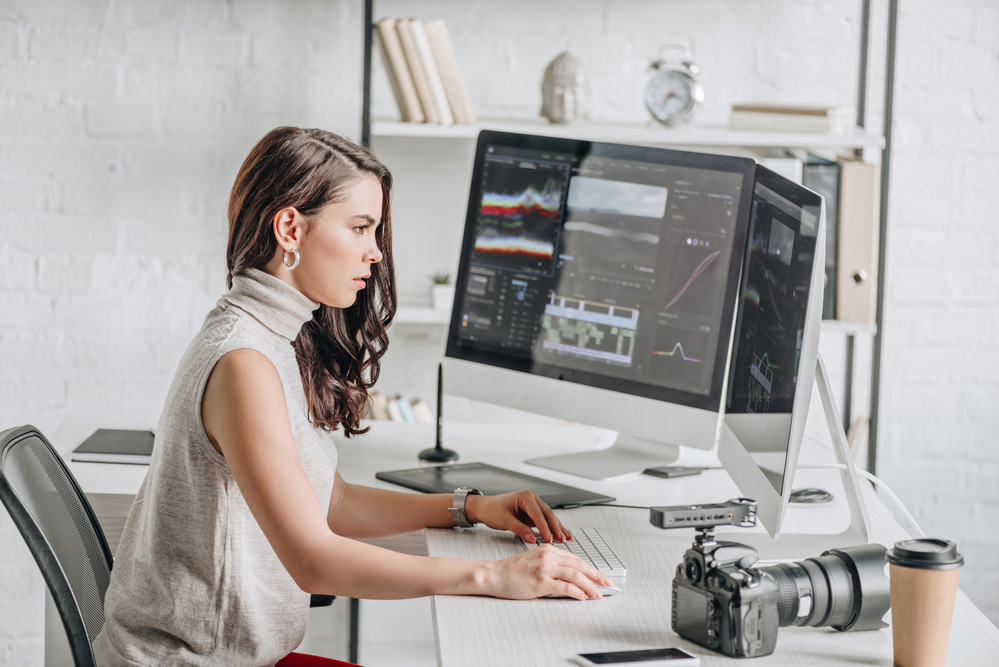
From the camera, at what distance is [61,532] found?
1018mm

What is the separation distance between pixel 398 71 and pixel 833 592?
150 cm

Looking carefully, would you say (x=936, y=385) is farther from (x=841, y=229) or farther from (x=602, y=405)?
(x=602, y=405)

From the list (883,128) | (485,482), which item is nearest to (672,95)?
(883,128)

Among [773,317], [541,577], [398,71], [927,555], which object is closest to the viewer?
[927,555]

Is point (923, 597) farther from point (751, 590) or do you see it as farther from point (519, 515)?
point (519, 515)

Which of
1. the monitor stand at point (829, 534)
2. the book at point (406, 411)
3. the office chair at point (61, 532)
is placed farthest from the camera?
the book at point (406, 411)

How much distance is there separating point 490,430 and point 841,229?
908mm

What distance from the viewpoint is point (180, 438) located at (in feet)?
3.21

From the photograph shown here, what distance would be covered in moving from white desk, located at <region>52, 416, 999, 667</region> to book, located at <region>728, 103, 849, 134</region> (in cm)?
78

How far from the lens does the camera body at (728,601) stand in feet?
2.51

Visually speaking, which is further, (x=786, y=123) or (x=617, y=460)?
(x=786, y=123)

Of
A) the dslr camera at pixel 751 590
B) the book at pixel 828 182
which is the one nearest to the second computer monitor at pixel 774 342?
the dslr camera at pixel 751 590

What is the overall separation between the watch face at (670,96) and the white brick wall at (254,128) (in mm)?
243

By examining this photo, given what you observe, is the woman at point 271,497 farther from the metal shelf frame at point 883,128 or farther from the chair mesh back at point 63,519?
the metal shelf frame at point 883,128
